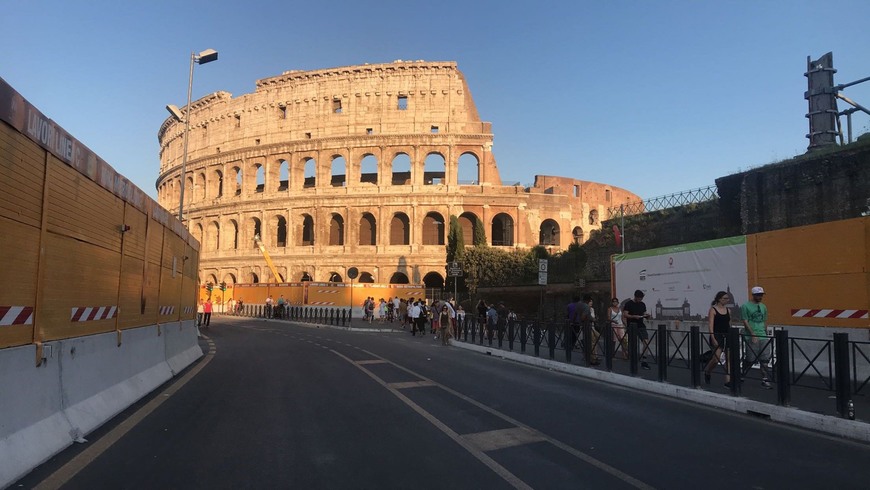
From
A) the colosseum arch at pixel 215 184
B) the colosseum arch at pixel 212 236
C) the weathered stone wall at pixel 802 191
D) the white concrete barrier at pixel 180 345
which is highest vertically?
the colosseum arch at pixel 215 184

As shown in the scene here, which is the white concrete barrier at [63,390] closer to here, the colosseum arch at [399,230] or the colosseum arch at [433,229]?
the colosseum arch at [433,229]

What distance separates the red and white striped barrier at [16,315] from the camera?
5168mm

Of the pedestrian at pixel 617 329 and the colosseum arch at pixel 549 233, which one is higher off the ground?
the colosseum arch at pixel 549 233

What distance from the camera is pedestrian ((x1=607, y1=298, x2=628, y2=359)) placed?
12403mm

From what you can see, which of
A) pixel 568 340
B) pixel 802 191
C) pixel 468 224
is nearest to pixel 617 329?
pixel 568 340

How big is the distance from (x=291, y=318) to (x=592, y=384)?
3347 centimetres

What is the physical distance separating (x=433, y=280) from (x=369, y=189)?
37.3ft

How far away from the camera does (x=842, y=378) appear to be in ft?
22.9

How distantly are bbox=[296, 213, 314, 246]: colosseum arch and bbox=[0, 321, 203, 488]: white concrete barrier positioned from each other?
49126 millimetres

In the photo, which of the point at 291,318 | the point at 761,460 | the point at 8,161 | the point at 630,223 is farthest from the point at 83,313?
the point at 291,318

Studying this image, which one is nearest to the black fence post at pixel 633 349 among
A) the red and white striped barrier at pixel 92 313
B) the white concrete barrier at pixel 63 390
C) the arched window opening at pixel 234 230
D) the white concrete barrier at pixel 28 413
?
the white concrete barrier at pixel 63 390

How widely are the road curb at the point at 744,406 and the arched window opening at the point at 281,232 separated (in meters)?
51.5

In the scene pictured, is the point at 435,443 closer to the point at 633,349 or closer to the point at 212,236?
the point at 633,349

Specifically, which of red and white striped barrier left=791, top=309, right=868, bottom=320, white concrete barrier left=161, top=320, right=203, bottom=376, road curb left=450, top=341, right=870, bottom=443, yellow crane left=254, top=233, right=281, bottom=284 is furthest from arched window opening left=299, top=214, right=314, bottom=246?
red and white striped barrier left=791, top=309, right=868, bottom=320
